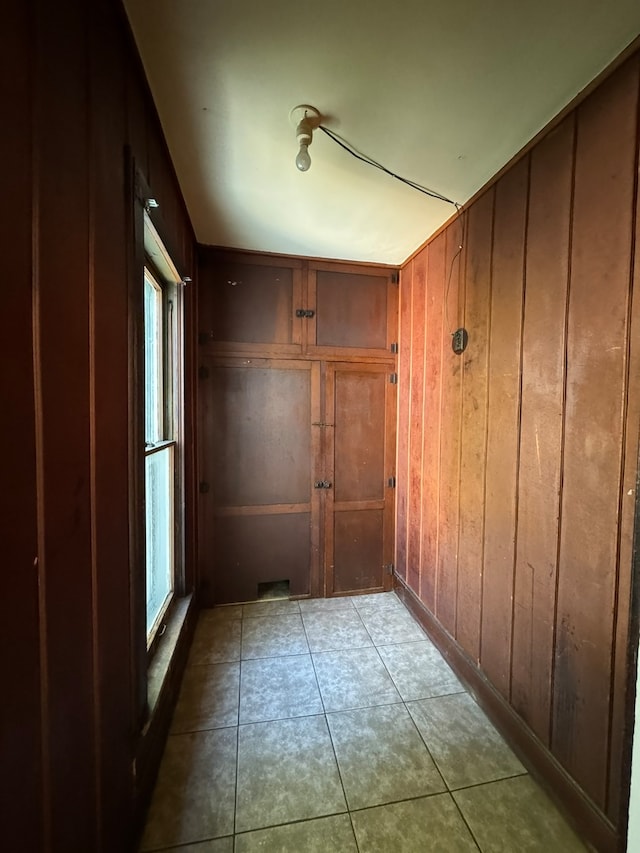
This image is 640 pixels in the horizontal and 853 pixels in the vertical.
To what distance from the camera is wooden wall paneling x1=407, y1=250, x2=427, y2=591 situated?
2352mm

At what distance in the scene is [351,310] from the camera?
2639 mm

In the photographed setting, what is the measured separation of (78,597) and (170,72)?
1.60 m

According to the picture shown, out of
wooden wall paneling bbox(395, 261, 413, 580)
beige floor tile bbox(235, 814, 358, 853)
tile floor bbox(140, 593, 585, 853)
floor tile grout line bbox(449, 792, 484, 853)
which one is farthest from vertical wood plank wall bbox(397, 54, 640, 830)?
beige floor tile bbox(235, 814, 358, 853)

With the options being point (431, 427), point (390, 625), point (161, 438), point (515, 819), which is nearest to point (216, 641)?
point (390, 625)

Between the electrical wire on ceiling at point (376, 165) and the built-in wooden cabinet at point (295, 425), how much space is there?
0.88 meters

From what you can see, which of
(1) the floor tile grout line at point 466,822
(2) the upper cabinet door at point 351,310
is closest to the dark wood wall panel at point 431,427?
(2) the upper cabinet door at point 351,310

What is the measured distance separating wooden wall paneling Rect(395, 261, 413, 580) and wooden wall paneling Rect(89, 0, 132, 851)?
195 cm

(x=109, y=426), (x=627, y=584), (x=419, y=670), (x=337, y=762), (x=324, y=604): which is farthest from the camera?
(x=324, y=604)

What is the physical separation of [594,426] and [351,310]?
1859 millimetres

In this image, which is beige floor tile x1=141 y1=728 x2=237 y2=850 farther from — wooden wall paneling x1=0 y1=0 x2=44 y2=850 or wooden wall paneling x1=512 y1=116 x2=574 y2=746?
wooden wall paneling x1=512 y1=116 x2=574 y2=746

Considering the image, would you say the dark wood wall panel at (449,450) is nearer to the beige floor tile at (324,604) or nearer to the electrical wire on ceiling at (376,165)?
the electrical wire on ceiling at (376,165)

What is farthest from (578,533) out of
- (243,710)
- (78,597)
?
(243,710)

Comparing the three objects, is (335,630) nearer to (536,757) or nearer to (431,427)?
(536,757)

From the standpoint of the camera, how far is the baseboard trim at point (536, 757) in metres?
1.11
